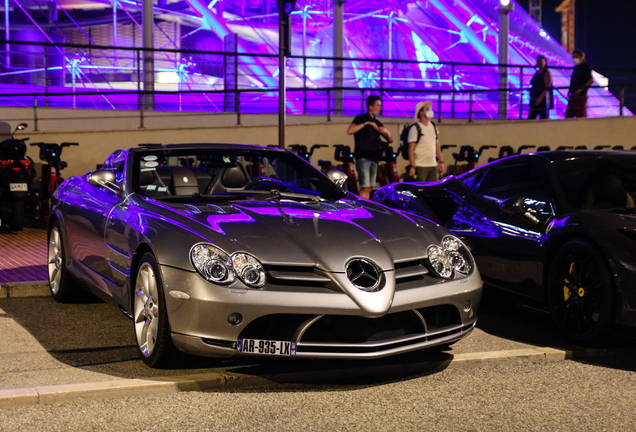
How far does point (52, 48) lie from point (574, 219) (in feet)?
48.8

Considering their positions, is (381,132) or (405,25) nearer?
(381,132)

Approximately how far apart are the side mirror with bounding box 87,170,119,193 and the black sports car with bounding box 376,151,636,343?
2.75 metres

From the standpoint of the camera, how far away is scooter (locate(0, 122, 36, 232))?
1110 cm

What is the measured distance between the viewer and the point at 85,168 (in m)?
14.2

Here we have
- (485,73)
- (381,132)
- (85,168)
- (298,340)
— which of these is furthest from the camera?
(485,73)

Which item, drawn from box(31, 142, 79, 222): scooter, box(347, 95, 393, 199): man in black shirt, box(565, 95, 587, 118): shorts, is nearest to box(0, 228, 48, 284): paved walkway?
box(31, 142, 79, 222): scooter

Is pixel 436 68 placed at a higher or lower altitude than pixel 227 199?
higher

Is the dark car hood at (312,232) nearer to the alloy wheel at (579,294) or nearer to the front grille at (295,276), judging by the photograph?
the front grille at (295,276)

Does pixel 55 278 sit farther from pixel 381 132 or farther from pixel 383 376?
pixel 381 132

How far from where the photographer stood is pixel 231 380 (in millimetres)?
4336

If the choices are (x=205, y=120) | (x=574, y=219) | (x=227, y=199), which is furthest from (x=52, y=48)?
(x=574, y=219)

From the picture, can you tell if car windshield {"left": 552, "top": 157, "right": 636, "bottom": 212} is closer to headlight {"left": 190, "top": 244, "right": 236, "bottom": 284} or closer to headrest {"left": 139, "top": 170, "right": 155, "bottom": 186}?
headlight {"left": 190, "top": 244, "right": 236, "bottom": 284}

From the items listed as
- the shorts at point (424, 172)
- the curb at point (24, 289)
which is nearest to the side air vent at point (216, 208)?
the curb at point (24, 289)

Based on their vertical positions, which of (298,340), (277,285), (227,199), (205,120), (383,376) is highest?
(205,120)
